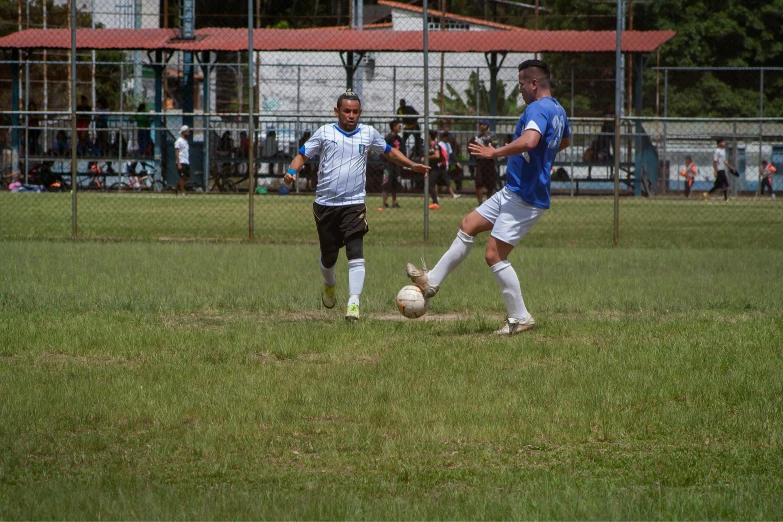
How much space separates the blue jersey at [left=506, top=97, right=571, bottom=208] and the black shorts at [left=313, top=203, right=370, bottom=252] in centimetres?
137

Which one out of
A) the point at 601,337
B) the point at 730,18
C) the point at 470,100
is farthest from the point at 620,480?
the point at 730,18

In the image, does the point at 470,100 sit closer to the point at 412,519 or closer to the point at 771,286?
the point at 771,286

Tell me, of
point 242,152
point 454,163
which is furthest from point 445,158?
point 242,152

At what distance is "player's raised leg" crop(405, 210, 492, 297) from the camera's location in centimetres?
760

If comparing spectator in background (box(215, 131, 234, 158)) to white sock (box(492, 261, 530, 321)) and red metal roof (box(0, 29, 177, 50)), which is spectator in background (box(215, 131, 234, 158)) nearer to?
red metal roof (box(0, 29, 177, 50))

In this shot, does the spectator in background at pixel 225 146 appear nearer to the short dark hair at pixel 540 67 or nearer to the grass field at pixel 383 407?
the grass field at pixel 383 407

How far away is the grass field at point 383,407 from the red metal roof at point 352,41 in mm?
21346

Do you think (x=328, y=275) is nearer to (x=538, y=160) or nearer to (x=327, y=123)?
(x=538, y=160)

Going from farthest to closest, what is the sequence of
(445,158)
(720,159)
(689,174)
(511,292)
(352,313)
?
(689,174), (720,159), (445,158), (352,313), (511,292)

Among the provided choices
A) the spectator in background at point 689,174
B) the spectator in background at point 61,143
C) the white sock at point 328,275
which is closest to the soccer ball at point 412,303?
the white sock at point 328,275

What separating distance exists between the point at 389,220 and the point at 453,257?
11.6 metres

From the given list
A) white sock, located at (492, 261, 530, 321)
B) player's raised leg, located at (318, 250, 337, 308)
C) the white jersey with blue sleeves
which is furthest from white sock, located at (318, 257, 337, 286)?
white sock, located at (492, 261, 530, 321)

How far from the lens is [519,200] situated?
7445mm

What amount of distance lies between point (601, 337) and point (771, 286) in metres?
4.02
